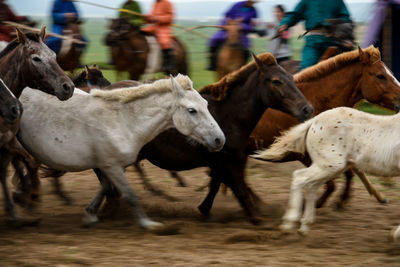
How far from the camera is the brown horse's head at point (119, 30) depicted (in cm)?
1208

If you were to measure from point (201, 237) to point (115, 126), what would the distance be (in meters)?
1.20

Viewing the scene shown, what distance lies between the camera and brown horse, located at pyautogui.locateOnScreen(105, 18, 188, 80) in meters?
12.1

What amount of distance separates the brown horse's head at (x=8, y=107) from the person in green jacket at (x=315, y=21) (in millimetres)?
3774

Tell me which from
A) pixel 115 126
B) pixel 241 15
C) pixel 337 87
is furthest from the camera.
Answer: pixel 241 15

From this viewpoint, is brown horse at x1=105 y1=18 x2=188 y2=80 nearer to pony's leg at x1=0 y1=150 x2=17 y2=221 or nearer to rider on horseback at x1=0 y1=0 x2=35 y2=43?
rider on horseback at x1=0 y1=0 x2=35 y2=43

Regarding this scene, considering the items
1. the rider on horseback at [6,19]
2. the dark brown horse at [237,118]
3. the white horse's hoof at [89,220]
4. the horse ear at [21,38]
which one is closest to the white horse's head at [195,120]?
the dark brown horse at [237,118]

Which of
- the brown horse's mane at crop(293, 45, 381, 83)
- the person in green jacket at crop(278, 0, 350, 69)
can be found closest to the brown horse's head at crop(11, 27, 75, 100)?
the brown horse's mane at crop(293, 45, 381, 83)

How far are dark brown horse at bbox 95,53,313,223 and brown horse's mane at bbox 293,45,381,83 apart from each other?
69 centimetres

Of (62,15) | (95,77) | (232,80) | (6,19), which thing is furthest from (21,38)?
(62,15)

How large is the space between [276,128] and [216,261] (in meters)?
2.22

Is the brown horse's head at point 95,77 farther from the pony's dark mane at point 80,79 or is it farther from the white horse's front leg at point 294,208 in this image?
A: the white horse's front leg at point 294,208

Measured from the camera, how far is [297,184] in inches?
217

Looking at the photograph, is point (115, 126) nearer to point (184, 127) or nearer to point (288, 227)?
point (184, 127)

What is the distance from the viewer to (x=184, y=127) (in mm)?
5715
